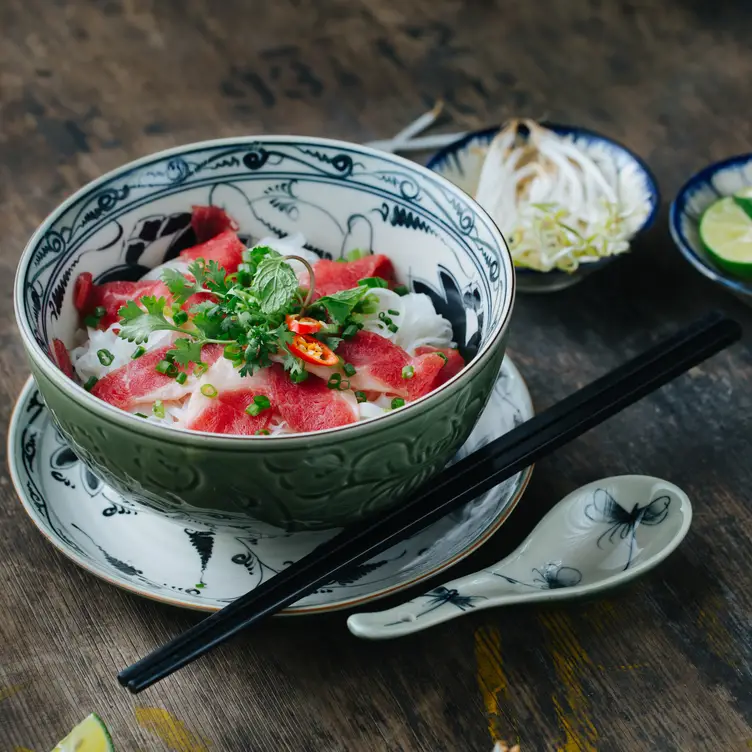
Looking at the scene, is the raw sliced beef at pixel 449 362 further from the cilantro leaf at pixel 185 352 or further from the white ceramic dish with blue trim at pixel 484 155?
the white ceramic dish with blue trim at pixel 484 155

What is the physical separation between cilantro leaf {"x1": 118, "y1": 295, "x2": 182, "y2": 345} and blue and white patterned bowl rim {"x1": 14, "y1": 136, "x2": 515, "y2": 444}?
0.12 meters

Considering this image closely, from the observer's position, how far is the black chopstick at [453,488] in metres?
1.14

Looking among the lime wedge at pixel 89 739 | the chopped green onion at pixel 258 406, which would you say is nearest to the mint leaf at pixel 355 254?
the chopped green onion at pixel 258 406

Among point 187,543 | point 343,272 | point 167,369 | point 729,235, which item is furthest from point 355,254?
point 729,235

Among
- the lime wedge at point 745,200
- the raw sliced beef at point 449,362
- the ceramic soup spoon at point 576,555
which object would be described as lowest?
the ceramic soup spoon at point 576,555

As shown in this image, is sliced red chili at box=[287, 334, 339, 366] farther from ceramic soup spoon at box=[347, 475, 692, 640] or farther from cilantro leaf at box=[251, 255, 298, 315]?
ceramic soup spoon at box=[347, 475, 692, 640]

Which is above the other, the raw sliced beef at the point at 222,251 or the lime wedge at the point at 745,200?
the raw sliced beef at the point at 222,251

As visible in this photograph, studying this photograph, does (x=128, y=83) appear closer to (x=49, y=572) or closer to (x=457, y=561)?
(x=49, y=572)

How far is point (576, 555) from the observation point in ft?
4.45

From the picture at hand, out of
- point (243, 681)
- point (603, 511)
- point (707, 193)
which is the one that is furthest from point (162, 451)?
point (707, 193)

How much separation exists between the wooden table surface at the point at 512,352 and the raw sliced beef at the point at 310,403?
0.93 feet

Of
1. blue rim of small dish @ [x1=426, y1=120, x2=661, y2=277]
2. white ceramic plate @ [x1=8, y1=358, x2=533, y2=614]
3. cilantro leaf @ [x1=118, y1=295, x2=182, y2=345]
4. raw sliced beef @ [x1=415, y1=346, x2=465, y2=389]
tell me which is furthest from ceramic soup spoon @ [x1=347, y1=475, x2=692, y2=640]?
blue rim of small dish @ [x1=426, y1=120, x2=661, y2=277]

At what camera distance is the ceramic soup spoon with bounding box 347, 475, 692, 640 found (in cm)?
123

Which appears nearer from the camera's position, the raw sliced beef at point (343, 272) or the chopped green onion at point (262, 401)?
the chopped green onion at point (262, 401)
